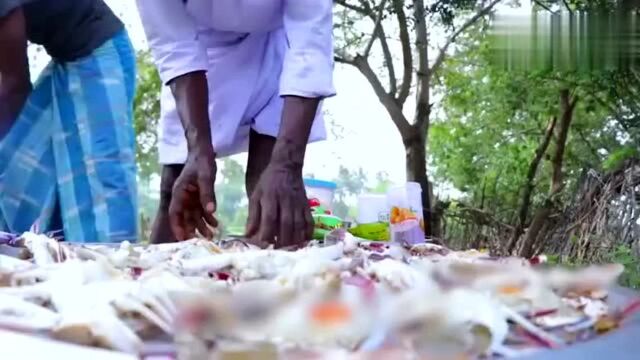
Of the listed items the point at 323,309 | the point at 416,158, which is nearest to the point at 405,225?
the point at 323,309

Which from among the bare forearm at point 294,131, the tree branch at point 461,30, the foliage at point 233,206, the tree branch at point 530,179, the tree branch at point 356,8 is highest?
the tree branch at point 356,8

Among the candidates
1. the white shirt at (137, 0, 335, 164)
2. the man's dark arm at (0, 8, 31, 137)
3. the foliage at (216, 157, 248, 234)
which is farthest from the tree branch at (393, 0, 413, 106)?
the white shirt at (137, 0, 335, 164)

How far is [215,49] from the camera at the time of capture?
1.17 m

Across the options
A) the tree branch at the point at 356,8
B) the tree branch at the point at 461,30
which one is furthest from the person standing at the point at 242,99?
the tree branch at the point at 356,8

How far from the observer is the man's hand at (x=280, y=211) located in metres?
0.85

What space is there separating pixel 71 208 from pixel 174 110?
1.32 ft

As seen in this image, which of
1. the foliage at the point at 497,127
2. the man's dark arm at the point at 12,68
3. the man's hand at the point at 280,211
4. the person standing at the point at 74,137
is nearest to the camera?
the man's hand at the point at 280,211

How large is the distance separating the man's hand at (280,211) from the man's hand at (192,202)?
0.11 m

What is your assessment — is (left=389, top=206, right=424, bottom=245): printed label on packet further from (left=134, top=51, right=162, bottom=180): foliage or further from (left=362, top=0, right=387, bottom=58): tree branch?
(left=134, top=51, right=162, bottom=180): foliage

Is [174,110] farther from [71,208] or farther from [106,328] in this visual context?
[106,328]

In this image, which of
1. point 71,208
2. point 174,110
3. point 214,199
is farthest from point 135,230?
point 214,199

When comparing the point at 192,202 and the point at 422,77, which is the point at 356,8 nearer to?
the point at 422,77

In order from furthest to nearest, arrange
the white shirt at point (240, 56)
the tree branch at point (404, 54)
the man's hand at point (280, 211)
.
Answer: the tree branch at point (404, 54)
the white shirt at point (240, 56)
the man's hand at point (280, 211)

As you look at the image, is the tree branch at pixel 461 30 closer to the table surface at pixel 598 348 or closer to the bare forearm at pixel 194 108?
the bare forearm at pixel 194 108
